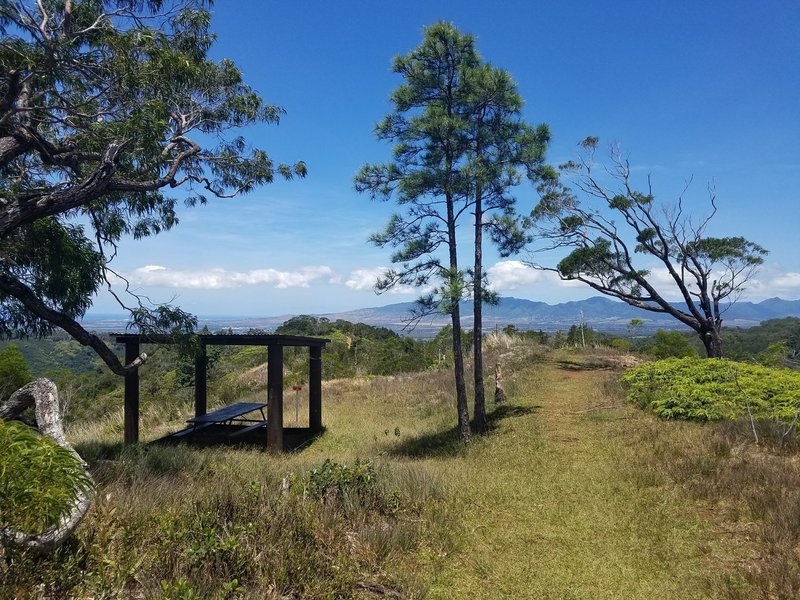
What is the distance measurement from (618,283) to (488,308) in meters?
13.1

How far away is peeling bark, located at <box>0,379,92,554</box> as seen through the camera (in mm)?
2787

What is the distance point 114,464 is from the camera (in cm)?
579

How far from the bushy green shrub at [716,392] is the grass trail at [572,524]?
1.14 metres

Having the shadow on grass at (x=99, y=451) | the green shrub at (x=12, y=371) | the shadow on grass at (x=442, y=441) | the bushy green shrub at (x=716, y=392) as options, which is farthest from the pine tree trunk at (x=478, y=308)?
the green shrub at (x=12, y=371)

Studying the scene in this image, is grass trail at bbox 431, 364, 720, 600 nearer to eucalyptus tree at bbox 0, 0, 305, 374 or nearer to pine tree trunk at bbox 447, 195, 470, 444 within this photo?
pine tree trunk at bbox 447, 195, 470, 444

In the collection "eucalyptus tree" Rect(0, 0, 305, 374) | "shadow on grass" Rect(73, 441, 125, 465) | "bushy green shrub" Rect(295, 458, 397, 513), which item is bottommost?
"bushy green shrub" Rect(295, 458, 397, 513)

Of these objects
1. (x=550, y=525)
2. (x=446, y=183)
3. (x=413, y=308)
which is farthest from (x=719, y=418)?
(x=446, y=183)

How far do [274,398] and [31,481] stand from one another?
8255 mm

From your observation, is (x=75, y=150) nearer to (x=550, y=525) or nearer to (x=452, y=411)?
(x=550, y=525)

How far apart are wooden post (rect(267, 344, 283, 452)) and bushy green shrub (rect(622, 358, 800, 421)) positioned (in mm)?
8043

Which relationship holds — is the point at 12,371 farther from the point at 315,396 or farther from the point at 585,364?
the point at 585,364

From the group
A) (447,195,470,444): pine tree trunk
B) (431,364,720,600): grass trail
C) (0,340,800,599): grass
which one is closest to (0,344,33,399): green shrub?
(0,340,800,599): grass

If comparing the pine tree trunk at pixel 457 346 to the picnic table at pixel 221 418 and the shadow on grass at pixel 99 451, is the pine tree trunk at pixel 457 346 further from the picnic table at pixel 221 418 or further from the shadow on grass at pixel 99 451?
the shadow on grass at pixel 99 451

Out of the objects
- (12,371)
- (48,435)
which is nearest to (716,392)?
(48,435)
